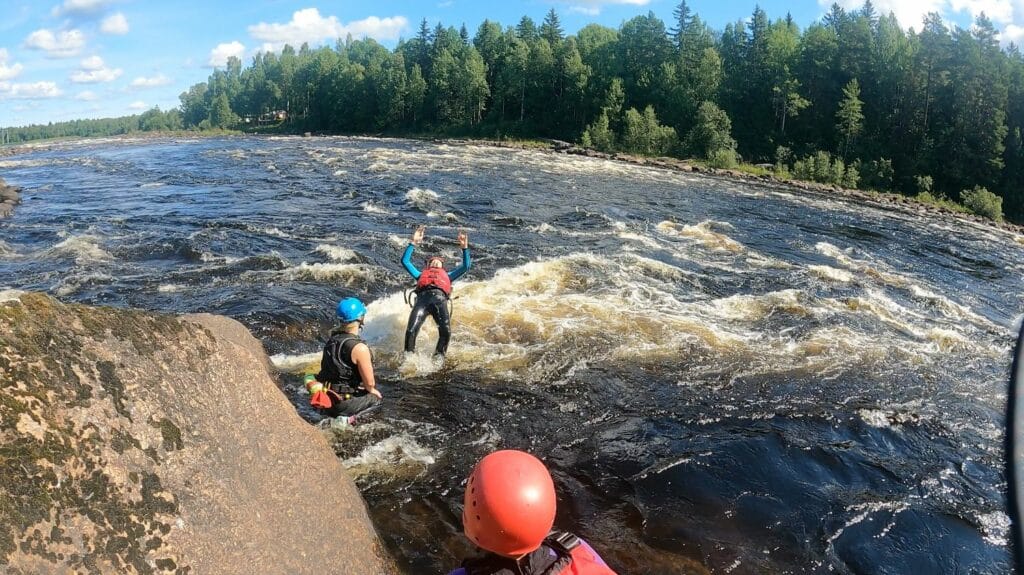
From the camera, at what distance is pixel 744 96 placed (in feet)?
236

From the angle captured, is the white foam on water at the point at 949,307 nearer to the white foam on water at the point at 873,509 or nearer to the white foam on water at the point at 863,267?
the white foam on water at the point at 863,267

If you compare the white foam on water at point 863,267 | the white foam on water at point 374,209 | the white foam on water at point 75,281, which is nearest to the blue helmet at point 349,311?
the white foam on water at point 75,281

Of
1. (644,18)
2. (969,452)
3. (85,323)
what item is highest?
(644,18)

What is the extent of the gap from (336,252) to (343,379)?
9.63m

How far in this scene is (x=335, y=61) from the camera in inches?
5064

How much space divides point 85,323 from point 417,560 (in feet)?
10.1

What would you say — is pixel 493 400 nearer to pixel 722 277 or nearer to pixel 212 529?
pixel 212 529

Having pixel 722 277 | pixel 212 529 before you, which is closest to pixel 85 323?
pixel 212 529

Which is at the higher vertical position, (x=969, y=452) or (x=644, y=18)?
(x=644, y=18)

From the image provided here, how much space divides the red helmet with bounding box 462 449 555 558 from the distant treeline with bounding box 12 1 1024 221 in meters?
47.7

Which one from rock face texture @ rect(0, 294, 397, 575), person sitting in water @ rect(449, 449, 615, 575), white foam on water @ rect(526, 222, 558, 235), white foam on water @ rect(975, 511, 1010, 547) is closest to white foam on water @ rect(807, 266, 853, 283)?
white foam on water @ rect(526, 222, 558, 235)

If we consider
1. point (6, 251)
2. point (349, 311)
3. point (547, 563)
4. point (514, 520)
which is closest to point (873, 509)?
point (547, 563)

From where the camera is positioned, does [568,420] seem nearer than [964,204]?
Yes

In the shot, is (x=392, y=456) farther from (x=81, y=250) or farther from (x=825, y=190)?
(x=825, y=190)
